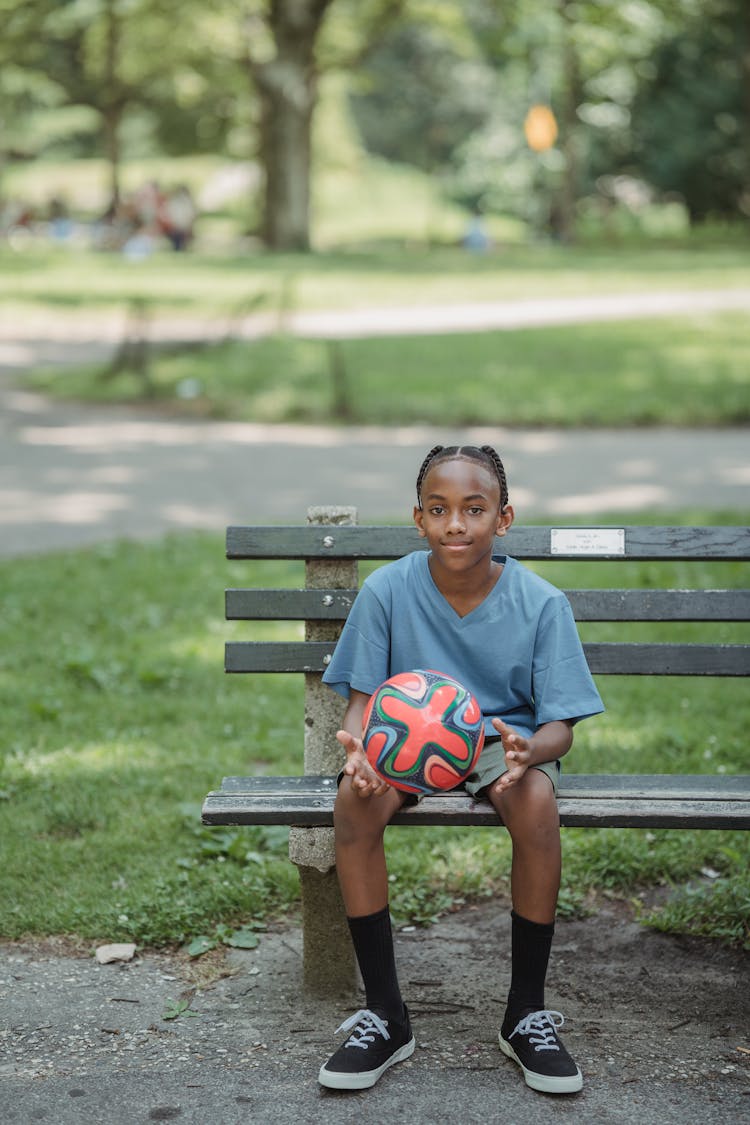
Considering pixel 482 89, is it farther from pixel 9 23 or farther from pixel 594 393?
pixel 594 393

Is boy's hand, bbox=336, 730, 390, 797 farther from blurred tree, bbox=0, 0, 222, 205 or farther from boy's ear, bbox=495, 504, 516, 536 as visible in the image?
blurred tree, bbox=0, 0, 222, 205

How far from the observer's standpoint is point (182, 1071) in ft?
10.3

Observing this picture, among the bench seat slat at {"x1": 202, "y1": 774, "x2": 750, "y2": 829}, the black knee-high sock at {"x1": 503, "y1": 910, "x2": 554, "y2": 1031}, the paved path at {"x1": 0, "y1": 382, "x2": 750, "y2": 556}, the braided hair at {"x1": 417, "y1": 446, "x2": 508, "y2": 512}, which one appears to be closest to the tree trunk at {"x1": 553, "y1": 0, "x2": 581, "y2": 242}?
the paved path at {"x1": 0, "y1": 382, "x2": 750, "y2": 556}

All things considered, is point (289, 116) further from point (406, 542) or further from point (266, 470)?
point (406, 542)

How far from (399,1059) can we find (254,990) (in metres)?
0.51

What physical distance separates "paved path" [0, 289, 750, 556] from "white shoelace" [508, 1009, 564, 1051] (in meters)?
5.14

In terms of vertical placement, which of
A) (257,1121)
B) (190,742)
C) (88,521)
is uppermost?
(88,521)

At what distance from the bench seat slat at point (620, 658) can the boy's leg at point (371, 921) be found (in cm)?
53

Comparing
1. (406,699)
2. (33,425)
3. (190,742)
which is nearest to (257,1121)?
(406,699)

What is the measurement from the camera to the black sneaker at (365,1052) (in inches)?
120

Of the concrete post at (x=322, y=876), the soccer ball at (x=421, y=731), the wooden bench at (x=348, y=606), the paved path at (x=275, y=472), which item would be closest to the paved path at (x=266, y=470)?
the paved path at (x=275, y=472)

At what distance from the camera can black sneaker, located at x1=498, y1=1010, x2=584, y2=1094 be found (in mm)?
3029

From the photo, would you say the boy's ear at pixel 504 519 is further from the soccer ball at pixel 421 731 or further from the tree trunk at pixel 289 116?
the tree trunk at pixel 289 116

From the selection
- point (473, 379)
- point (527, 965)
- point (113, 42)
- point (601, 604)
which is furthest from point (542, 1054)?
point (113, 42)
